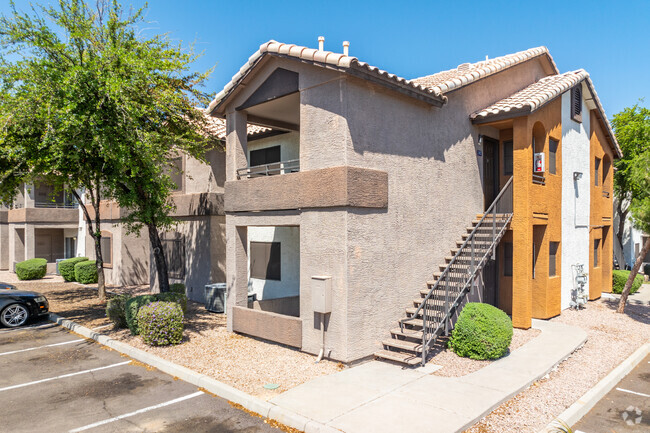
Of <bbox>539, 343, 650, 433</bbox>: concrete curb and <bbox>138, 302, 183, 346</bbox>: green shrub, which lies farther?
<bbox>138, 302, 183, 346</bbox>: green shrub

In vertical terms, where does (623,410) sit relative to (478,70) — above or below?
below

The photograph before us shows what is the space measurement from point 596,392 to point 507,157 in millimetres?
8392

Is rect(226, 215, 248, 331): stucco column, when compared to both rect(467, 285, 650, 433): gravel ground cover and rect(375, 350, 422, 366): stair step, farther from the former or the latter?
rect(467, 285, 650, 433): gravel ground cover

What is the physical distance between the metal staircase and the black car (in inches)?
428

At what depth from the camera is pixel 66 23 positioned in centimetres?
1070

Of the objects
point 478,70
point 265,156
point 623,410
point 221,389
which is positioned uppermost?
point 478,70

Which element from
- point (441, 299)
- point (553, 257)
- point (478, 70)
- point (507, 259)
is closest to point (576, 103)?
point (478, 70)

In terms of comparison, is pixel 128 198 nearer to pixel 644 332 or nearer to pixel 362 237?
pixel 362 237

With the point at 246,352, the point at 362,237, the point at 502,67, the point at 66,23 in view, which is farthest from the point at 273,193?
the point at 502,67

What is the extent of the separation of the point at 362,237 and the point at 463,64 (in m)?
11.2

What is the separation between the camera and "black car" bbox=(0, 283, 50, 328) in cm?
1279

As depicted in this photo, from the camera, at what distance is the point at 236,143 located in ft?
39.0

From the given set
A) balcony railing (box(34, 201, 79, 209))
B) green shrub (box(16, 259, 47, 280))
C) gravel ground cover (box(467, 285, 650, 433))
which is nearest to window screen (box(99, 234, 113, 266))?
green shrub (box(16, 259, 47, 280))

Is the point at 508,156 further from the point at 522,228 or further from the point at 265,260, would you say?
the point at 265,260
